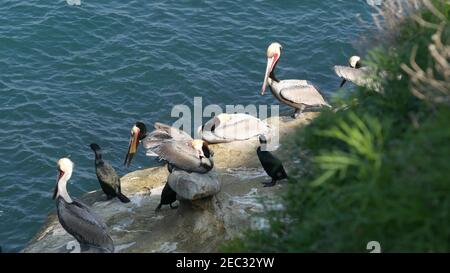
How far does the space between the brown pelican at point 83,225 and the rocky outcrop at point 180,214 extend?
30 cm

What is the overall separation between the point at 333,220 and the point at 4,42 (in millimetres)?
13821

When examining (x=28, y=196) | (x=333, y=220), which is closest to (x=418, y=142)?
(x=333, y=220)

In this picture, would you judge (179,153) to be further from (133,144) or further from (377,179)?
(377,179)

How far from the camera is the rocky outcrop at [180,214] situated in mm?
10148

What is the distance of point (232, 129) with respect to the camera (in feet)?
45.5

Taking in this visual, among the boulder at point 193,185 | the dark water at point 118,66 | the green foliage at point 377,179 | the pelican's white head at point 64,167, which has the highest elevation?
the green foliage at point 377,179

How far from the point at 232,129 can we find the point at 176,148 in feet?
6.80

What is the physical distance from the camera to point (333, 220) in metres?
5.84

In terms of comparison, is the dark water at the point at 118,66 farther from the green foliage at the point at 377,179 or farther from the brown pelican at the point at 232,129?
the green foliage at the point at 377,179

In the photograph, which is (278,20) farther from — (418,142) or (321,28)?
(418,142)

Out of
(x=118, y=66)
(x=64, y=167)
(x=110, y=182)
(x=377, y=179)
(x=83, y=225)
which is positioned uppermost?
(x=377, y=179)

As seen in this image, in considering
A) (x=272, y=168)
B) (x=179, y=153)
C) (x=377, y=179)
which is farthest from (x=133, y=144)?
(x=377, y=179)

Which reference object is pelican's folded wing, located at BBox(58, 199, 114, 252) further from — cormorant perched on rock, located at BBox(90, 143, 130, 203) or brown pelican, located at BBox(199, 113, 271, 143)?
brown pelican, located at BBox(199, 113, 271, 143)

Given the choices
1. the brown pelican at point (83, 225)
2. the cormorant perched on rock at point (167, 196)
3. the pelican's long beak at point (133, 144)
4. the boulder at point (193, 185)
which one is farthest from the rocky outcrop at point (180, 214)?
the pelican's long beak at point (133, 144)
